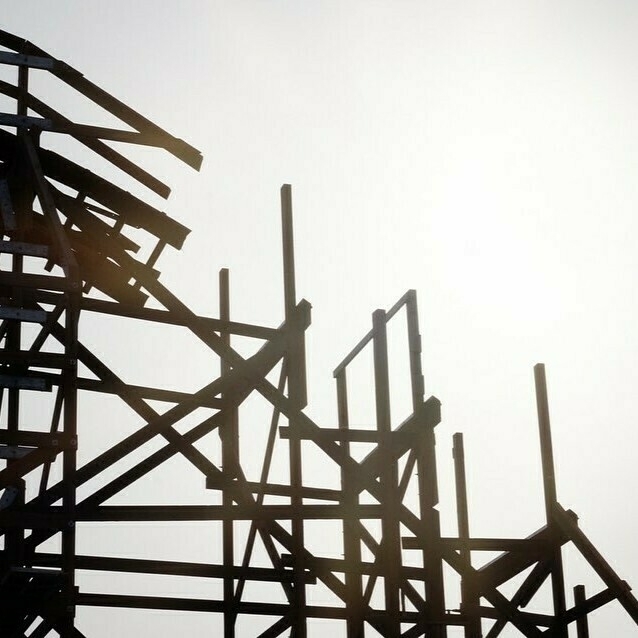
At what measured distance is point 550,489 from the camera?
52.3ft

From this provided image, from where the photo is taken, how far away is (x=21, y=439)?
12.8 meters

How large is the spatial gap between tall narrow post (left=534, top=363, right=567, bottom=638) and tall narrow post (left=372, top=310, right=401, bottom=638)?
1.97 meters

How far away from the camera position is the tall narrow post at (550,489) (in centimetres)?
1548

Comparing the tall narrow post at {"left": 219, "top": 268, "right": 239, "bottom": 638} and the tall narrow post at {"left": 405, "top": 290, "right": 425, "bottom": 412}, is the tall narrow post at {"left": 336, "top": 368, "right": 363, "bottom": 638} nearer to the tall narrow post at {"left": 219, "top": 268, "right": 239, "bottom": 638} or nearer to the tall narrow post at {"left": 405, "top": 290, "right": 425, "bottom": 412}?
the tall narrow post at {"left": 405, "top": 290, "right": 425, "bottom": 412}

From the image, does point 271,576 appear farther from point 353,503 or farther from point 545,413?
point 545,413

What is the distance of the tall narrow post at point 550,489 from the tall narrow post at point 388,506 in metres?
1.97

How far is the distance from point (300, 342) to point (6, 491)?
3.57 metres

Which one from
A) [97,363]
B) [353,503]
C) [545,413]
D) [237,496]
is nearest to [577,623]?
[545,413]

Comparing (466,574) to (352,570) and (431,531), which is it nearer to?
(431,531)

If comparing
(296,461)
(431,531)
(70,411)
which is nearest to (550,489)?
(431,531)

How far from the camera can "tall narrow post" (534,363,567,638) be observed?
15.5 meters

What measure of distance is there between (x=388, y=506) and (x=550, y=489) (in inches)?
97.6

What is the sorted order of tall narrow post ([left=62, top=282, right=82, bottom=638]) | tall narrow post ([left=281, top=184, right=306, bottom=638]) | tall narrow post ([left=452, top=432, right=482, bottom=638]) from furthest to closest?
tall narrow post ([left=452, top=432, right=482, bottom=638])
tall narrow post ([left=281, top=184, right=306, bottom=638])
tall narrow post ([left=62, top=282, right=82, bottom=638])

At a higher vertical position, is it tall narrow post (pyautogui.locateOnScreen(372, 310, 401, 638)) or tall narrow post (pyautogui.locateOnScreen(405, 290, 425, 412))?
tall narrow post (pyautogui.locateOnScreen(405, 290, 425, 412))
